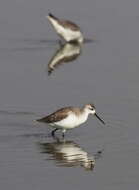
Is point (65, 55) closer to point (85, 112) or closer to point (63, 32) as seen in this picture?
point (63, 32)

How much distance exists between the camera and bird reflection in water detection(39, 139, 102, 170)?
16.2 m

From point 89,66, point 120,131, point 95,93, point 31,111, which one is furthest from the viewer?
point 89,66

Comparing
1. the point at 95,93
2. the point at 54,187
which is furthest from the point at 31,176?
the point at 95,93

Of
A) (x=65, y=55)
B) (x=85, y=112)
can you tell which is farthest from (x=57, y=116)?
(x=65, y=55)

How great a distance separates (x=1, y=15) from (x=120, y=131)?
36.2 feet

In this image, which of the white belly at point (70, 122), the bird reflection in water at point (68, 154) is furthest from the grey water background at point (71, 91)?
the white belly at point (70, 122)

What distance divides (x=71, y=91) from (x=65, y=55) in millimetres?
4495

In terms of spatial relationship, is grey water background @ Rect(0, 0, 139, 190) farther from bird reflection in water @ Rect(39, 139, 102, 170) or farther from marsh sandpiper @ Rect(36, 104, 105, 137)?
marsh sandpiper @ Rect(36, 104, 105, 137)

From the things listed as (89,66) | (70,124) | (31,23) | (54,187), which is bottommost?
(54,187)

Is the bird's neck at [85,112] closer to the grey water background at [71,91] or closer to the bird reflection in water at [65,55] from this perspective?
the grey water background at [71,91]

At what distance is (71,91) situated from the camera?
20750 mm

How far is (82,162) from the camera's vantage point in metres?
16.4

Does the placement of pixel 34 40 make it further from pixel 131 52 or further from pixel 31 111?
pixel 31 111

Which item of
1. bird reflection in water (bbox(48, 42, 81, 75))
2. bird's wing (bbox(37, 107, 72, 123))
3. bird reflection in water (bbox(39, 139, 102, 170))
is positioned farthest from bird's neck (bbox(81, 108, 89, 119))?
bird reflection in water (bbox(48, 42, 81, 75))
